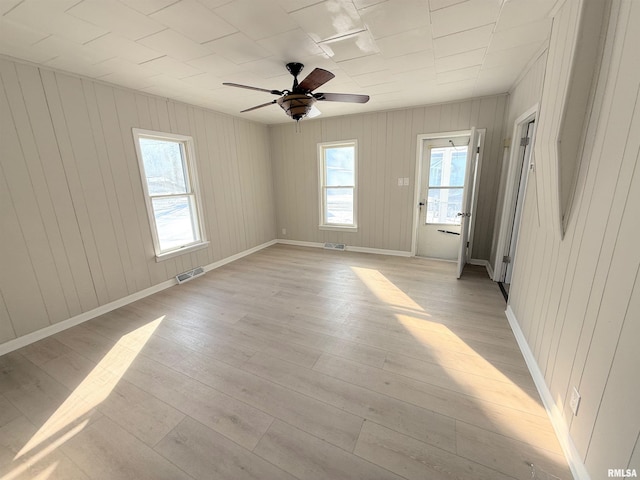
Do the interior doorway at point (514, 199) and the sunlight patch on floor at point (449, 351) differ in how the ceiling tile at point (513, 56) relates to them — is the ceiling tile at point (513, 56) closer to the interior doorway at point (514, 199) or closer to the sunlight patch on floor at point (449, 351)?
the interior doorway at point (514, 199)

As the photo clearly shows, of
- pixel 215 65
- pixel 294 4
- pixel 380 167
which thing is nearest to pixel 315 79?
pixel 294 4

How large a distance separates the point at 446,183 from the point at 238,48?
3612mm

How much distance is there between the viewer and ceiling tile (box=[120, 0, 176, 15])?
1584 mm

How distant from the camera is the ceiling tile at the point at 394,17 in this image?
168 centimetres

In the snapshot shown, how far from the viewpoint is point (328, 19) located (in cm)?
180

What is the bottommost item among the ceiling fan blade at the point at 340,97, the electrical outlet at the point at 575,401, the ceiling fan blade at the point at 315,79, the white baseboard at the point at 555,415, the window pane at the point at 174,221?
the white baseboard at the point at 555,415

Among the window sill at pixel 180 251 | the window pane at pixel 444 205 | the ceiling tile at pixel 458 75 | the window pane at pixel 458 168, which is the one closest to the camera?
the ceiling tile at pixel 458 75

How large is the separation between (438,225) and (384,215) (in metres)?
0.96

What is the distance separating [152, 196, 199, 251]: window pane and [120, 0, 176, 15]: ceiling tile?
2.32 meters

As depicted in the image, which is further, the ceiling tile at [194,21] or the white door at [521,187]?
the white door at [521,187]

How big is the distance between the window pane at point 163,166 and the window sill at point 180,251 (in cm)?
85

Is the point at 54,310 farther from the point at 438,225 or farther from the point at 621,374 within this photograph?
the point at 438,225

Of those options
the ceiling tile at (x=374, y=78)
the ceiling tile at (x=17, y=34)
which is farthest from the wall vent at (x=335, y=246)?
the ceiling tile at (x=17, y=34)

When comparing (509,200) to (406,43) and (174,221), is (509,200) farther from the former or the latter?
(174,221)
